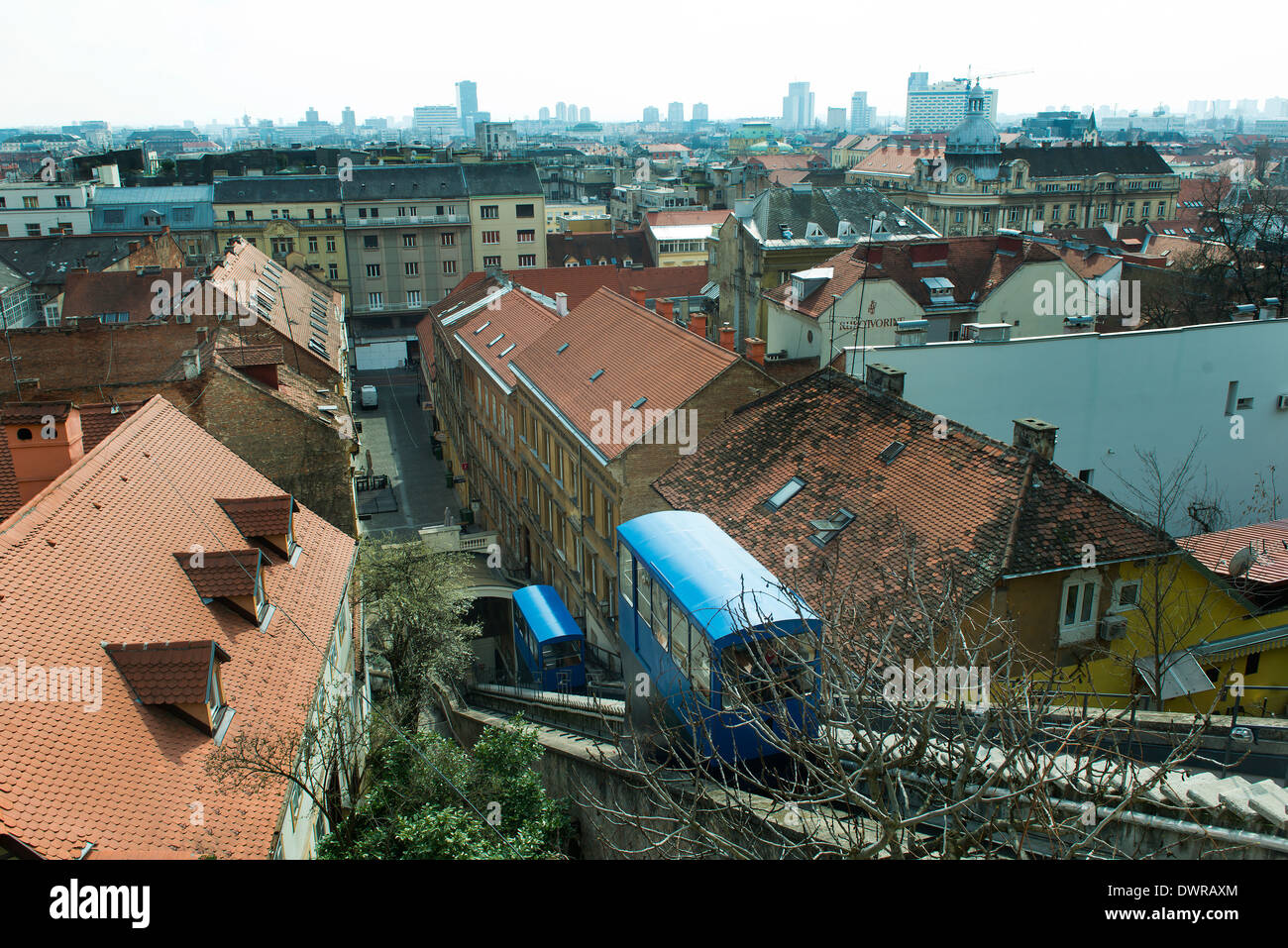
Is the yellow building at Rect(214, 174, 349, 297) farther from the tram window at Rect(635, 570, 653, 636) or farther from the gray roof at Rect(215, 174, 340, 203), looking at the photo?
the tram window at Rect(635, 570, 653, 636)

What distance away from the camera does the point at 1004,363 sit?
29.0 m

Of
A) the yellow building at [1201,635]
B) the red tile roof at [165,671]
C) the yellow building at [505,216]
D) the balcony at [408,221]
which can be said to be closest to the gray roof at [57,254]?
the balcony at [408,221]

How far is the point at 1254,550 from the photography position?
888 inches

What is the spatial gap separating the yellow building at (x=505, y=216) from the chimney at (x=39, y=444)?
70101mm

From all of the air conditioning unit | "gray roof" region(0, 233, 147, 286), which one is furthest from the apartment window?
"gray roof" region(0, 233, 147, 286)

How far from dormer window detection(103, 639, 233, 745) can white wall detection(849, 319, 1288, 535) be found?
1959 cm

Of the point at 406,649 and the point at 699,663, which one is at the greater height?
the point at 699,663

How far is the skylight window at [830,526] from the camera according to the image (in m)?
21.9

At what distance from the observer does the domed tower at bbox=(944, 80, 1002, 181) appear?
102 meters

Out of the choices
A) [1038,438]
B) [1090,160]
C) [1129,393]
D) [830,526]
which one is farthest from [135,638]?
[1090,160]
